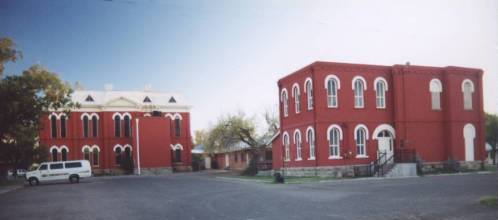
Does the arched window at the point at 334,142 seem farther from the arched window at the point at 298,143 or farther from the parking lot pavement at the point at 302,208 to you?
the parking lot pavement at the point at 302,208

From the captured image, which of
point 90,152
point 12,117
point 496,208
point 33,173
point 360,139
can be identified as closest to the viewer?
point 496,208

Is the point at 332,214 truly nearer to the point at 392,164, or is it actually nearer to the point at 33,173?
the point at 392,164

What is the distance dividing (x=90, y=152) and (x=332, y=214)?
52.6 meters

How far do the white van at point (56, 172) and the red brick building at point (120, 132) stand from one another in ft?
59.0

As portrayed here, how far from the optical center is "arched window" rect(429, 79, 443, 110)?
35031mm

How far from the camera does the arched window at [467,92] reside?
116 ft

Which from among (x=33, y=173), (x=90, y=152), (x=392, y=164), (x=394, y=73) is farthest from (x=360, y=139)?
(x=90, y=152)

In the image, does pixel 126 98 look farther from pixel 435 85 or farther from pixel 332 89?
pixel 435 85

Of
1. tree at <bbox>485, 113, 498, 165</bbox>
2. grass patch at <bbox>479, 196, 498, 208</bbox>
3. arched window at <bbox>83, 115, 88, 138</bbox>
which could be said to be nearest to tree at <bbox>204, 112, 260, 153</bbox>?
arched window at <bbox>83, 115, 88, 138</bbox>

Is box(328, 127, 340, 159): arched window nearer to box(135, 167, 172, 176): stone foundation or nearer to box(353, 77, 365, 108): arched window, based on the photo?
box(353, 77, 365, 108): arched window

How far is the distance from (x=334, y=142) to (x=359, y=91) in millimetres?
4094

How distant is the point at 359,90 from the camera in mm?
33781

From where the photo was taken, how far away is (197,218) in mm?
12734

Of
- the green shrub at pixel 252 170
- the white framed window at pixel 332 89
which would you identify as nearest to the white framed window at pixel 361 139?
the white framed window at pixel 332 89
